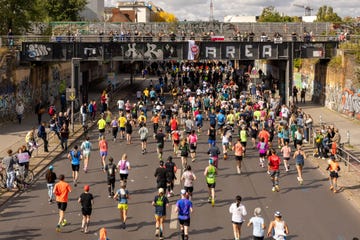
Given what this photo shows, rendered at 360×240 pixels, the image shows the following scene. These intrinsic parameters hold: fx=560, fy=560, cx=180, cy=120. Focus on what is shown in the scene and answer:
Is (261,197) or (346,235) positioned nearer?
(346,235)

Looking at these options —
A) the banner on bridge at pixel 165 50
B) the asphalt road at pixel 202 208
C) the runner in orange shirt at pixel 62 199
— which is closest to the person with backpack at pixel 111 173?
the asphalt road at pixel 202 208

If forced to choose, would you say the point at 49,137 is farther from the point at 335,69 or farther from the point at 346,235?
the point at 335,69

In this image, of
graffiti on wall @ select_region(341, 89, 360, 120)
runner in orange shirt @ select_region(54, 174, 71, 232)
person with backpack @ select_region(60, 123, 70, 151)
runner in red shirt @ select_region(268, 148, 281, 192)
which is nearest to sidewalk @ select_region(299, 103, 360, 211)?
graffiti on wall @ select_region(341, 89, 360, 120)

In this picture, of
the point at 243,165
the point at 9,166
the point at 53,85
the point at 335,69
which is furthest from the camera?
the point at 53,85

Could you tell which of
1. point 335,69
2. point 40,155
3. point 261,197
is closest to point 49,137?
point 40,155

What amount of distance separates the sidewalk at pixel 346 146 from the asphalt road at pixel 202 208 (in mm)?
513

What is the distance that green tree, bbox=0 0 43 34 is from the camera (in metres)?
45.6

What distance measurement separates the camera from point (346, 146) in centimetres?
2858

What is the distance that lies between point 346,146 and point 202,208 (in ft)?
44.0

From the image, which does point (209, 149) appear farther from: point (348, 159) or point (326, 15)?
point (326, 15)

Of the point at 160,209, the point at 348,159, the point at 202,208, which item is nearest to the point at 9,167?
the point at 202,208

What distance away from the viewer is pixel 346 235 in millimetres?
15297

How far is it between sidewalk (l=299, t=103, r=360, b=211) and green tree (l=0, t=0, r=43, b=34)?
24364 mm

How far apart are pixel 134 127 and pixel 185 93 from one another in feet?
33.8
